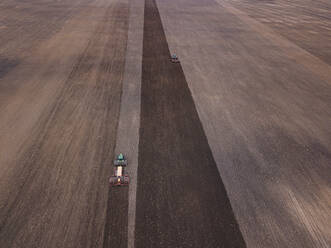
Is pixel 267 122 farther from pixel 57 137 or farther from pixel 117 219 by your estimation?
pixel 57 137

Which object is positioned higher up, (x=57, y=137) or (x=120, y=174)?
(x=57, y=137)

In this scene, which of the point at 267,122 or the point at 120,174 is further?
the point at 267,122

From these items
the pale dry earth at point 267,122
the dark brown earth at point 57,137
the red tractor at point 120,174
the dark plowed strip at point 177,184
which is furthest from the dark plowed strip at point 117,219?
the pale dry earth at point 267,122

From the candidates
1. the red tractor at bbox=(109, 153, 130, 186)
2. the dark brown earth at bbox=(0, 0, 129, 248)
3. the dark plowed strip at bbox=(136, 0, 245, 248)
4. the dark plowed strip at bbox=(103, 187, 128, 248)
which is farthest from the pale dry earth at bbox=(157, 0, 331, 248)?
the dark brown earth at bbox=(0, 0, 129, 248)

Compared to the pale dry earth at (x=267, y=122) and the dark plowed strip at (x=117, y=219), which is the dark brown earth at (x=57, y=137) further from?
the pale dry earth at (x=267, y=122)

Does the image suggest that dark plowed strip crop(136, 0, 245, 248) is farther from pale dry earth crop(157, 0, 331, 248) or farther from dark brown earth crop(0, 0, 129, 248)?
dark brown earth crop(0, 0, 129, 248)

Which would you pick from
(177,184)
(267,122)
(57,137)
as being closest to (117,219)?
(177,184)
